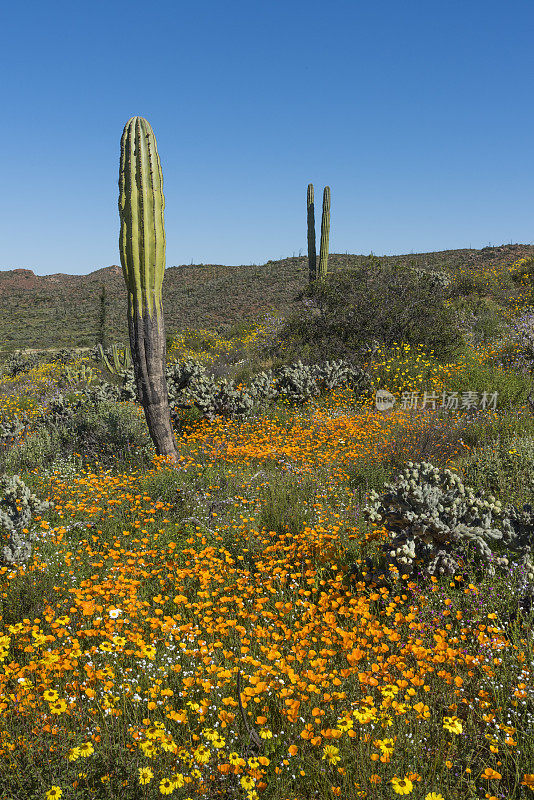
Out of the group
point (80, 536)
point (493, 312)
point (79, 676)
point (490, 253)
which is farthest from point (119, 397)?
point (490, 253)

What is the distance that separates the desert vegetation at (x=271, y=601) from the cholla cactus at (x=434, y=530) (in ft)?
0.06

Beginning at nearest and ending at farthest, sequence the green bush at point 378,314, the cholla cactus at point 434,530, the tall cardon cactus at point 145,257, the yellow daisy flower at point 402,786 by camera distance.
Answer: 1. the yellow daisy flower at point 402,786
2. the cholla cactus at point 434,530
3. the tall cardon cactus at point 145,257
4. the green bush at point 378,314

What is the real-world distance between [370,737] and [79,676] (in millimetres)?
1648

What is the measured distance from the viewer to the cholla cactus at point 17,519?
13.8ft

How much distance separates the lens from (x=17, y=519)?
4.74 m

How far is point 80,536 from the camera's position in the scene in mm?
4820

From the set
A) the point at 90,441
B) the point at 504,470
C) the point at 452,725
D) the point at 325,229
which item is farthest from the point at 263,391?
the point at 325,229

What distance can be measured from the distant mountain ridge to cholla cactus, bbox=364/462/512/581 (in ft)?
66.0

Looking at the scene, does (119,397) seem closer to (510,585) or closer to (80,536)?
(80,536)

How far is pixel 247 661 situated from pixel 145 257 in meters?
5.47

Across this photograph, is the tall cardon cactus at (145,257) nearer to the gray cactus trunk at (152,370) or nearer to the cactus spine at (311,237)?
the gray cactus trunk at (152,370)
